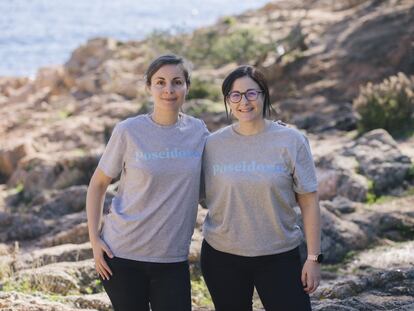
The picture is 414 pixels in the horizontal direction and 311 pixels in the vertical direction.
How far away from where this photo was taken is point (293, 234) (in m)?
3.31

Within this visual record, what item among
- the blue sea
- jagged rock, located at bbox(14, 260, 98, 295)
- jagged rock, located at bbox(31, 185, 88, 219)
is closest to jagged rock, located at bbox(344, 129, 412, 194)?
jagged rock, located at bbox(31, 185, 88, 219)

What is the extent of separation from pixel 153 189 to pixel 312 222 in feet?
2.48

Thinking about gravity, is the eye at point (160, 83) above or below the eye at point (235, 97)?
above

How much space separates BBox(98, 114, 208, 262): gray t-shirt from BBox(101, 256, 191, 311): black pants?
41 mm

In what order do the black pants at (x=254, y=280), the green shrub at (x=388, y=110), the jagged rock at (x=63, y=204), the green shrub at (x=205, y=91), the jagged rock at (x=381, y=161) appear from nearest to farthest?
the black pants at (x=254, y=280) < the jagged rock at (x=381, y=161) < the jagged rock at (x=63, y=204) < the green shrub at (x=388, y=110) < the green shrub at (x=205, y=91)

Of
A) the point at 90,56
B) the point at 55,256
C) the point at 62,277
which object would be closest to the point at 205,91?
the point at 55,256

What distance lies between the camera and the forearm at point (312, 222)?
328cm

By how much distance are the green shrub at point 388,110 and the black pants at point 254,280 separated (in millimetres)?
7347

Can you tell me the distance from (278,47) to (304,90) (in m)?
3.18

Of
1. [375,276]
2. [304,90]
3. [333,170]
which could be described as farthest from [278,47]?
[375,276]

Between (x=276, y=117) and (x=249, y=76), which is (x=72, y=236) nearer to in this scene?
(x=249, y=76)

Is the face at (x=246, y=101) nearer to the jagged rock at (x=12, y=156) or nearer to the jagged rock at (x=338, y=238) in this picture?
the jagged rock at (x=338, y=238)

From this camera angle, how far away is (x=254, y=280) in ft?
11.0

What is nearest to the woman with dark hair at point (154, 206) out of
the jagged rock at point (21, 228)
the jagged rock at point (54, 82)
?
the jagged rock at point (21, 228)
